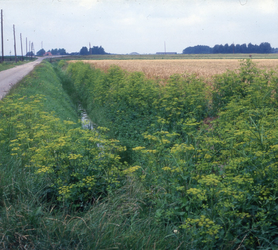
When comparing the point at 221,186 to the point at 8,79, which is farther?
the point at 8,79

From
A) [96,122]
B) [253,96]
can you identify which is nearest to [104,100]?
[96,122]

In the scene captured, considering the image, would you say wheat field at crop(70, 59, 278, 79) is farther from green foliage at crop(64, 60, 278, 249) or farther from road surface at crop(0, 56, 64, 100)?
road surface at crop(0, 56, 64, 100)

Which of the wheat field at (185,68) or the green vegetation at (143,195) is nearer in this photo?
the green vegetation at (143,195)

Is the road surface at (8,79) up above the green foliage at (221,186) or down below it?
above

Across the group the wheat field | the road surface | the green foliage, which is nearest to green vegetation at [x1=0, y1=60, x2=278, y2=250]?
the green foliage

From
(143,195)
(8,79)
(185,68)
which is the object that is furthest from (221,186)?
(8,79)

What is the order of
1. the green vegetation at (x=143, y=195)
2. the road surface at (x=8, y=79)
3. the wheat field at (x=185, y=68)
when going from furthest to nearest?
the wheat field at (x=185, y=68) → the road surface at (x=8, y=79) → the green vegetation at (x=143, y=195)

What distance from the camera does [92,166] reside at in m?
4.60

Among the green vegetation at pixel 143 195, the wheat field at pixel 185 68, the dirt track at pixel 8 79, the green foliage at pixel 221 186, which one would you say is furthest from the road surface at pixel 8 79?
the green foliage at pixel 221 186

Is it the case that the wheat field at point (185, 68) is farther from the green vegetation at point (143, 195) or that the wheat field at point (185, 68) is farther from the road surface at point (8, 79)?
the road surface at point (8, 79)

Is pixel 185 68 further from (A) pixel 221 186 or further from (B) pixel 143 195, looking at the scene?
(A) pixel 221 186

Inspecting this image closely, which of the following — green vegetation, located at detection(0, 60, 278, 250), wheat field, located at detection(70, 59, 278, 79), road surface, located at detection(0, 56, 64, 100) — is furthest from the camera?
wheat field, located at detection(70, 59, 278, 79)

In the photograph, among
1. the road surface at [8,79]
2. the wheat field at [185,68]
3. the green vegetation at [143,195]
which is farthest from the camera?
the wheat field at [185,68]

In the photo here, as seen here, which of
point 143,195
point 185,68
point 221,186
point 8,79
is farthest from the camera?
point 185,68
